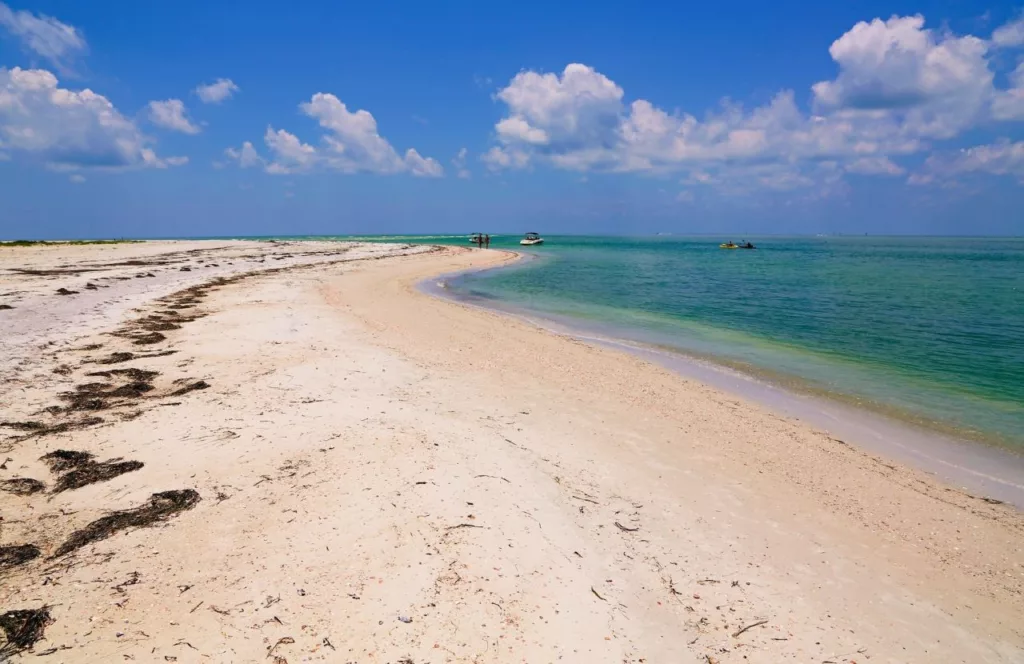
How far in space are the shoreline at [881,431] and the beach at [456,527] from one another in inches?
22.7

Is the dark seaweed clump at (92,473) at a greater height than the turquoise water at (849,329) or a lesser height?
greater

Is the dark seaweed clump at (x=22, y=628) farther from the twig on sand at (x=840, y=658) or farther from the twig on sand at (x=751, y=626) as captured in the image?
the twig on sand at (x=840, y=658)

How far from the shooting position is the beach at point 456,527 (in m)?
4.09

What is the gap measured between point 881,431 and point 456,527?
9546mm

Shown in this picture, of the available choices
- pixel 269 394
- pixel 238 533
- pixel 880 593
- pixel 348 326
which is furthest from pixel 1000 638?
pixel 348 326

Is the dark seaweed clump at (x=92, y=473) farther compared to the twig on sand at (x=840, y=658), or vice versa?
Result: the dark seaweed clump at (x=92, y=473)

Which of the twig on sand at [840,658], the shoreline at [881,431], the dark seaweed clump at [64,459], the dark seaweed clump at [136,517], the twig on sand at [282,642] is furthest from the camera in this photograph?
the shoreline at [881,431]

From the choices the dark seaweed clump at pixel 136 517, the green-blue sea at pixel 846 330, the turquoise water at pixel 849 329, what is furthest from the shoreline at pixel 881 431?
the dark seaweed clump at pixel 136 517

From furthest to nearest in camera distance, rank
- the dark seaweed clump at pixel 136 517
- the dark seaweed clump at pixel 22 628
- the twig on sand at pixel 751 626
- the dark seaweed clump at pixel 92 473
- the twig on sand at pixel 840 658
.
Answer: the dark seaweed clump at pixel 92 473 < the dark seaweed clump at pixel 136 517 < the twig on sand at pixel 751 626 < the twig on sand at pixel 840 658 < the dark seaweed clump at pixel 22 628

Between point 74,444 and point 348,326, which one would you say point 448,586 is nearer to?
point 74,444

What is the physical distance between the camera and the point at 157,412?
26.9 ft

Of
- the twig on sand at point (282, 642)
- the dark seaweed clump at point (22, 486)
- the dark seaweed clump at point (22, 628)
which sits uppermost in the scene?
the dark seaweed clump at point (22, 486)

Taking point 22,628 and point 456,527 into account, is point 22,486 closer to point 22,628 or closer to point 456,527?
point 22,628

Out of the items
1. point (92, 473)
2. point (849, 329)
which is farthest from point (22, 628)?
point (849, 329)
